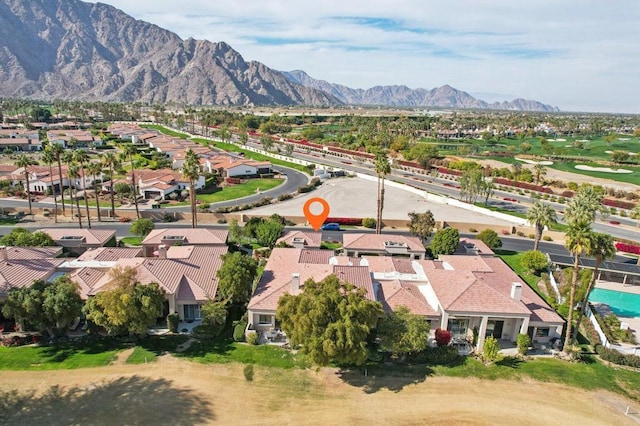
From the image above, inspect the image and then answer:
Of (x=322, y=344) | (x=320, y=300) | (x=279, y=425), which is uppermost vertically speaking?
(x=320, y=300)

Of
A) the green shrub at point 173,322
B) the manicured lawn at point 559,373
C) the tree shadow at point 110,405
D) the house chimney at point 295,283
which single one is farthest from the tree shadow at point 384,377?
the green shrub at point 173,322

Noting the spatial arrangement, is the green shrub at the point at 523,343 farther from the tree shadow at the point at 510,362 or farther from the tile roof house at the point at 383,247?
the tile roof house at the point at 383,247

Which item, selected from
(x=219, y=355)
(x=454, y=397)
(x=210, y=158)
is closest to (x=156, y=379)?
(x=219, y=355)

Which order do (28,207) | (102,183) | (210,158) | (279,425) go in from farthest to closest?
(210,158), (102,183), (28,207), (279,425)

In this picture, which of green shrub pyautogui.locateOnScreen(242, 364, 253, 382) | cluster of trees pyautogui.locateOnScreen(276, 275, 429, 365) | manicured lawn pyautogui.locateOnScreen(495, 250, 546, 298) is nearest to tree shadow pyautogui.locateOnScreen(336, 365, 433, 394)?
cluster of trees pyautogui.locateOnScreen(276, 275, 429, 365)

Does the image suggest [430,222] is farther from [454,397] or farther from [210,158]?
[210,158]

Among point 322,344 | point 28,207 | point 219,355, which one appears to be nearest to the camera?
point 322,344

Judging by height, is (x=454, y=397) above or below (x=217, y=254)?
below

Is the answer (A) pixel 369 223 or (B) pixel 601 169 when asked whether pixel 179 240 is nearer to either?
(A) pixel 369 223
